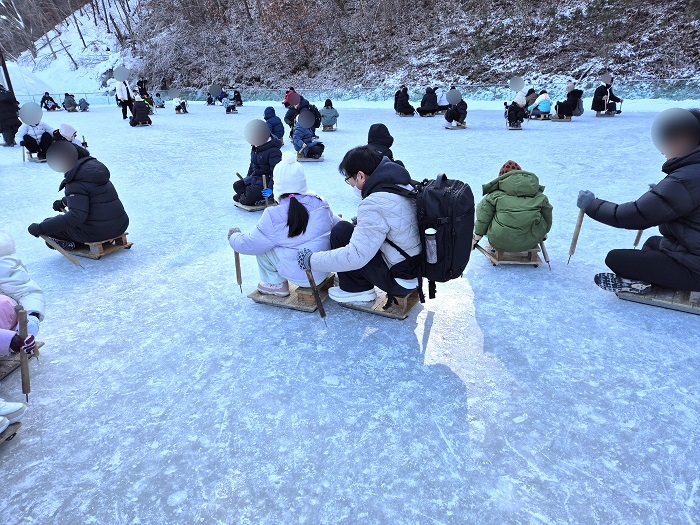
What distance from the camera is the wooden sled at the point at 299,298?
3.13m

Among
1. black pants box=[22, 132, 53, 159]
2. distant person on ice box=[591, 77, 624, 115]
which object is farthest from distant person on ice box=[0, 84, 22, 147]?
distant person on ice box=[591, 77, 624, 115]

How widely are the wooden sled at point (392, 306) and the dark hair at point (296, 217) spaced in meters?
0.63

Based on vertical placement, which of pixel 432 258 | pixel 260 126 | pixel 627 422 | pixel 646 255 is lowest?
pixel 627 422

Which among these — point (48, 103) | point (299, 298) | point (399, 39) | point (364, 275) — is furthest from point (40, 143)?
point (399, 39)

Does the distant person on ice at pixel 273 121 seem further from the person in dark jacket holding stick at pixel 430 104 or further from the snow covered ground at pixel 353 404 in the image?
the person in dark jacket holding stick at pixel 430 104

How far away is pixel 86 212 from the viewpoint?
12.8 ft

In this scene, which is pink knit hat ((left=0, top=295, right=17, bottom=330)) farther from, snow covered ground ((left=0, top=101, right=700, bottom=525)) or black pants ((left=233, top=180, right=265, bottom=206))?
black pants ((left=233, top=180, right=265, bottom=206))

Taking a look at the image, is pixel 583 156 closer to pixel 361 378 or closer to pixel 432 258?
pixel 432 258

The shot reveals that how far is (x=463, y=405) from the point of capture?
2227 mm

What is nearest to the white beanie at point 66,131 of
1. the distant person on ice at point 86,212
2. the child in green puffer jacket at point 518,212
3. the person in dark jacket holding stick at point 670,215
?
the distant person on ice at point 86,212

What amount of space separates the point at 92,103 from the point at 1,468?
30121 millimetres

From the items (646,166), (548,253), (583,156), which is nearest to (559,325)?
(548,253)

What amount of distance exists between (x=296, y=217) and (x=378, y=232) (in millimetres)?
564

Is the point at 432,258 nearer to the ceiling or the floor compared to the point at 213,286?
nearer to the ceiling
